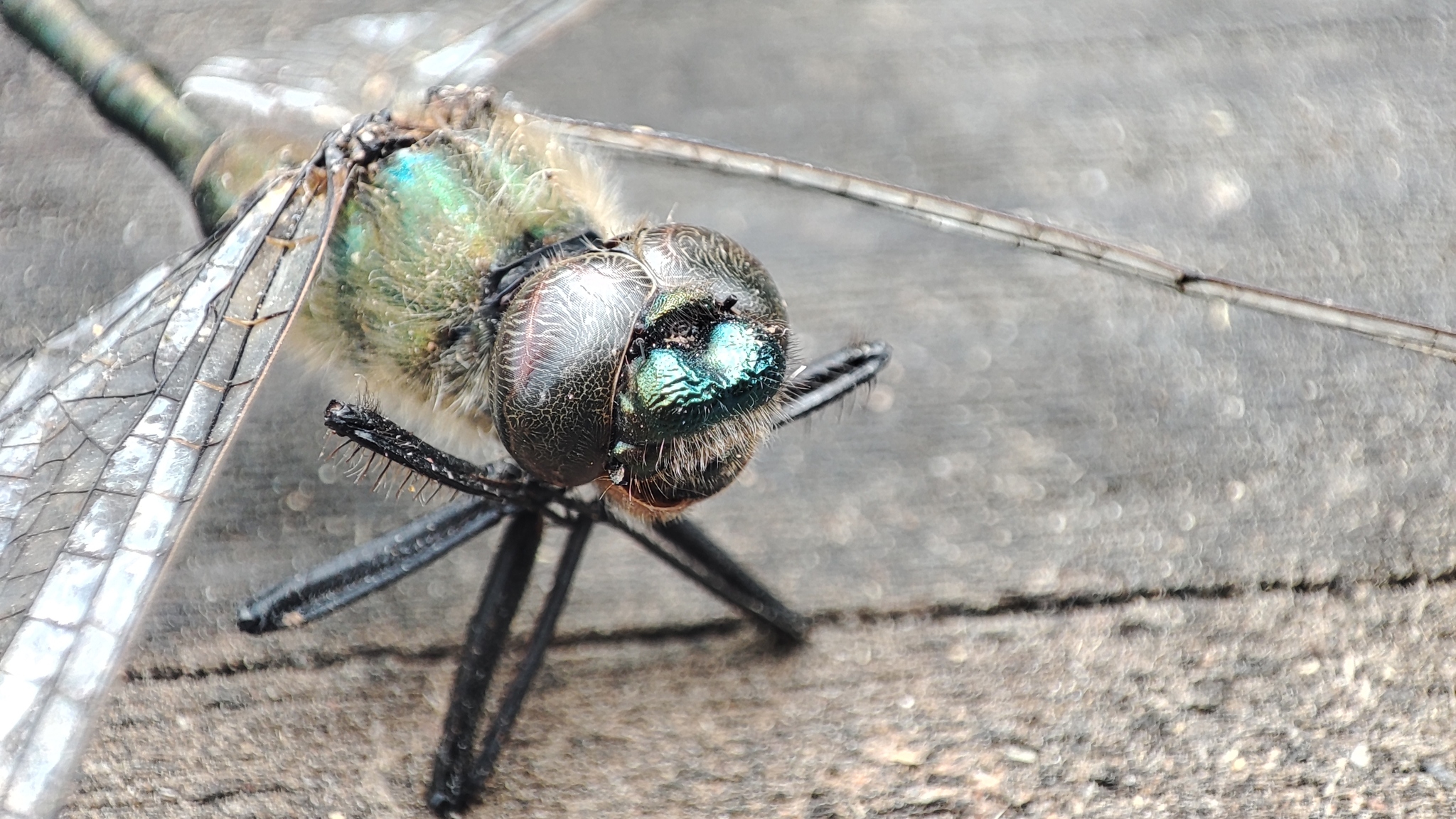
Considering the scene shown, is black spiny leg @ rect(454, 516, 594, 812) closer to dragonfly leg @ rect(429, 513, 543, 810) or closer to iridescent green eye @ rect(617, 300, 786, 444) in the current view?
dragonfly leg @ rect(429, 513, 543, 810)

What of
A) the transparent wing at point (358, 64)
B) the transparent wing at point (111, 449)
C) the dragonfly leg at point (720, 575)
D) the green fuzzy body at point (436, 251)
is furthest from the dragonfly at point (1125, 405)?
the transparent wing at point (111, 449)

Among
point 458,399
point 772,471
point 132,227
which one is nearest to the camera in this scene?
point 458,399

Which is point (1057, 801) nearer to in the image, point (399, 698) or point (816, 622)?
point (816, 622)

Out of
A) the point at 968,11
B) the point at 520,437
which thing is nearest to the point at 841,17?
the point at 968,11

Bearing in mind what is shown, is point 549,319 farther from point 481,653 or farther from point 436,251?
point 481,653

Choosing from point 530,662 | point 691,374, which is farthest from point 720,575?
point 691,374

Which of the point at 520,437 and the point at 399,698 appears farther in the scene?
the point at 399,698

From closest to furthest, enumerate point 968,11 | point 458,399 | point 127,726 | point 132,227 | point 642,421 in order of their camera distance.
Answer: point 642,421 → point 127,726 → point 458,399 → point 132,227 → point 968,11
